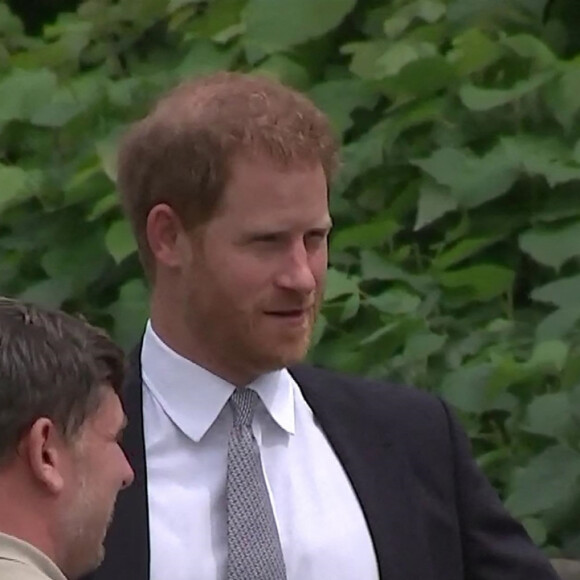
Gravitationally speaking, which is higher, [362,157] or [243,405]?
[243,405]

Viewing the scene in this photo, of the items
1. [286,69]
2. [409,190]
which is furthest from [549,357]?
[286,69]

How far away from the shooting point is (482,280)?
3969 mm

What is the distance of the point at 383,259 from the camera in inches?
158

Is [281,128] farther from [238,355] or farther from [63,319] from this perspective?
[63,319]

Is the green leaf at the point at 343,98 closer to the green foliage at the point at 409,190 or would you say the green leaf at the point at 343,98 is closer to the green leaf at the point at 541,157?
the green foliage at the point at 409,190

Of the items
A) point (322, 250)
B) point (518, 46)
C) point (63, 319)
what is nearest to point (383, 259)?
Result: point (518, 46)

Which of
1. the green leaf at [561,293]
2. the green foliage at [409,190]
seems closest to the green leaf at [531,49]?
the green foliage at [409,190]

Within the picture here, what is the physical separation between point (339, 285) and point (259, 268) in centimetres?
165

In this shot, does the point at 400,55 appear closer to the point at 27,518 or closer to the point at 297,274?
the point at 297,274

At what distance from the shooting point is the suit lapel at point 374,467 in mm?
2295

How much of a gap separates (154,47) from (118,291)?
3.75 ft

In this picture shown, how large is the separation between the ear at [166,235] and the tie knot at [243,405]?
191mm

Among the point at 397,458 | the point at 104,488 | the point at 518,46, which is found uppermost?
the point at 104,488

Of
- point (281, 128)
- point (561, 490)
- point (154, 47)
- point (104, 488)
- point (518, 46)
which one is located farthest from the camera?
point (154, 47)
